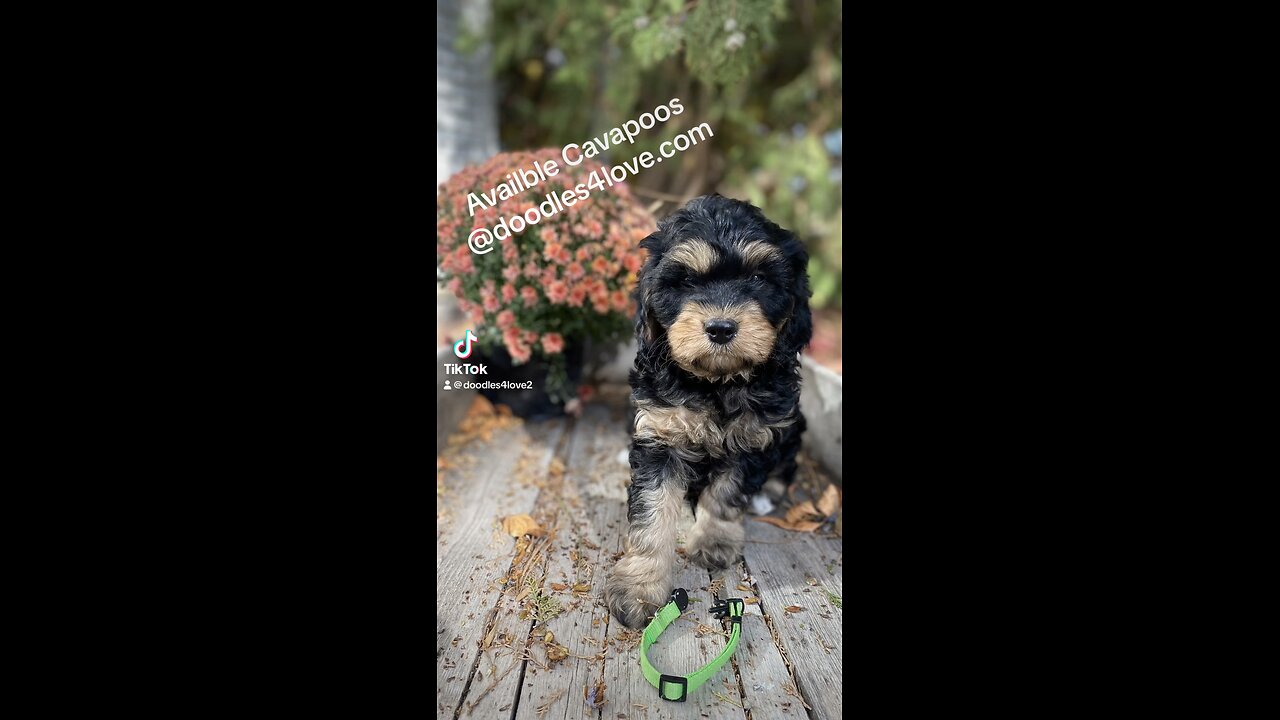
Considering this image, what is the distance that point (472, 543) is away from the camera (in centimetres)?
332

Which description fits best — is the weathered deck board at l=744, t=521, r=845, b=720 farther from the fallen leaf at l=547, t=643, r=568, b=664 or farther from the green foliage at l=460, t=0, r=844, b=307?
the green foliage at l=460, t=0, r=844, b=307

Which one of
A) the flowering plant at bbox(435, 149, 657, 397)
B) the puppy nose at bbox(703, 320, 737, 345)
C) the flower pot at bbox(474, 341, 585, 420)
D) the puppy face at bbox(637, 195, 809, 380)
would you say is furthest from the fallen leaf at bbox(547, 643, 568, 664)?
the flower pot at bbox(474, 341, 585, 420)

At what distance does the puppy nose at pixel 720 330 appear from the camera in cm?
263

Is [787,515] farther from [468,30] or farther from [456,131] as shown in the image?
[468,30]

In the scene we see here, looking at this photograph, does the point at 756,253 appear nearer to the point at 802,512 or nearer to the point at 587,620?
the point at 587,620

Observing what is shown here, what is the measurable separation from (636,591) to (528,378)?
225 centimetres

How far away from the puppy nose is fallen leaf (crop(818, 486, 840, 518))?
164 cm

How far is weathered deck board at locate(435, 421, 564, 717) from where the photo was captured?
257 centimetres

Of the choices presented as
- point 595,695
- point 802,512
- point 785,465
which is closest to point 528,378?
point 785,465

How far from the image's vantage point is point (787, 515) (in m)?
3.85

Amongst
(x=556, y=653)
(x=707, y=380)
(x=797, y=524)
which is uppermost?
(x=707, y=380)

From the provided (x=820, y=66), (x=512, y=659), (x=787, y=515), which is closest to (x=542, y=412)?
(x=787, y=515)

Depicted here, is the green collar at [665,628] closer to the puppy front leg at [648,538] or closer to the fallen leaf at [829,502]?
the puppy front leg at [648,538]
